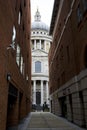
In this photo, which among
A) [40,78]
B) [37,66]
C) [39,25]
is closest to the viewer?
[40,78]

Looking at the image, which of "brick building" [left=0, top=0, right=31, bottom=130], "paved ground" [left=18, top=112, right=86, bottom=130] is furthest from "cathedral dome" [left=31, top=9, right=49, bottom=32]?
"brick building" [left=0, top=0, right=31, bottom=130]

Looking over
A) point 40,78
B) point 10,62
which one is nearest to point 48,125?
point 10,62

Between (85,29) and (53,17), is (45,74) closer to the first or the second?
(53,17)

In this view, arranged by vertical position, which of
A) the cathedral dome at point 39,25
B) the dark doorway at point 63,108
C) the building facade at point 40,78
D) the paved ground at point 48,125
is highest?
the cathedral dome at point 39,25

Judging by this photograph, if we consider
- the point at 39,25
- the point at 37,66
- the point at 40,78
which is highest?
the point at 39,25

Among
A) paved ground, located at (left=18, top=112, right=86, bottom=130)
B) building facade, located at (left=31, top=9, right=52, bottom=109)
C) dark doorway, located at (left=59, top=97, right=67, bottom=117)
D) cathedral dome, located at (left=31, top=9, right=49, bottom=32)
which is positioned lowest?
paved ground, located at (left=18, top=112, right=86, bottom=130)

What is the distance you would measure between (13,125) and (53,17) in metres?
22.4

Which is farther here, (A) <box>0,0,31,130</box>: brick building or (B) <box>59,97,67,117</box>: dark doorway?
(B) <box>59,97,67,117</box>: dark doorway

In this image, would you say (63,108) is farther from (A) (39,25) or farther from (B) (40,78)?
(A) (39,25)

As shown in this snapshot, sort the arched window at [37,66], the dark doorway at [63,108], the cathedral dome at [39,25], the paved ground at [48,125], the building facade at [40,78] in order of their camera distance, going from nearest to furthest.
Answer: the paved ground at [48,125] → the dark doorway at [63,108] → the building facade at [40,78] → the arched window at [37,66] → the cathedral dome at [39,25]

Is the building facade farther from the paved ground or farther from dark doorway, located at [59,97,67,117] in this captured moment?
the paved ground

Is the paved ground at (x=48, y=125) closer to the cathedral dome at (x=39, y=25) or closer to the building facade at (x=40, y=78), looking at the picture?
the building facade at (x=40, y=78)

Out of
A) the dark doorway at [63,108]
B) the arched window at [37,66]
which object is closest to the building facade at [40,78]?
the arched window at [37,66]

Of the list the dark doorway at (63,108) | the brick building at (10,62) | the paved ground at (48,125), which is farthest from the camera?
the dark doorway at (63,108)
